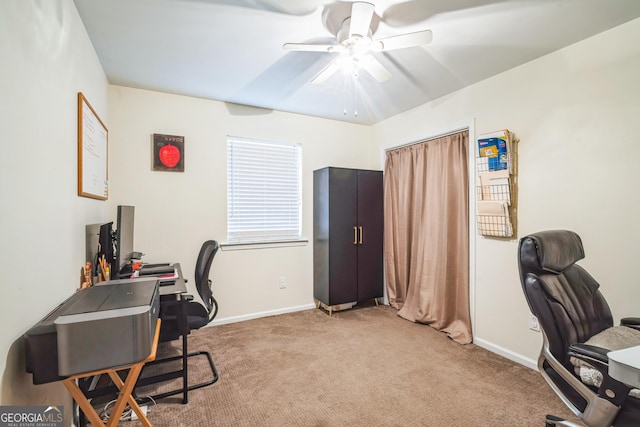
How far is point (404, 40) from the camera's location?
5.91ft

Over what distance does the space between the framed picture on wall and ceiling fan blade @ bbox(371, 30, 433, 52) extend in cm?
222

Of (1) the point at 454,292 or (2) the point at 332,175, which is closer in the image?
(1) the point at 454,292

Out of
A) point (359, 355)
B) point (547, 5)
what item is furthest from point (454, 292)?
point (547, 5)

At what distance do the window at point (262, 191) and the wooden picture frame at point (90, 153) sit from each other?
Answer: 1243 millimetres

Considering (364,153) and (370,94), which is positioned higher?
(370,94)

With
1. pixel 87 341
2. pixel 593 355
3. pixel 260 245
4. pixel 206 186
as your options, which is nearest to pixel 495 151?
pixel 593 355

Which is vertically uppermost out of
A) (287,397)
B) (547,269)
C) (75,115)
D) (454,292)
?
(75,115)

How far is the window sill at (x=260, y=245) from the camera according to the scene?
340cm

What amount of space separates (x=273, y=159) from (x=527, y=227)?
2.70 m

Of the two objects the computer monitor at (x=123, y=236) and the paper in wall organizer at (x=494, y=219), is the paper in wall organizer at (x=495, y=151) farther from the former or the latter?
the computer monitor at (x=123, y=236)

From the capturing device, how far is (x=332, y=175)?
361cm

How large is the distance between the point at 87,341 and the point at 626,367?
1.87m

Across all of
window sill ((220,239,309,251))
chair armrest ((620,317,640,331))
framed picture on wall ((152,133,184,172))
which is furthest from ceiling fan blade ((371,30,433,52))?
window sill ((220,239,309,251))

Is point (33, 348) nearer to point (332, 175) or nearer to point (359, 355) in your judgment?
point (359, 355)
